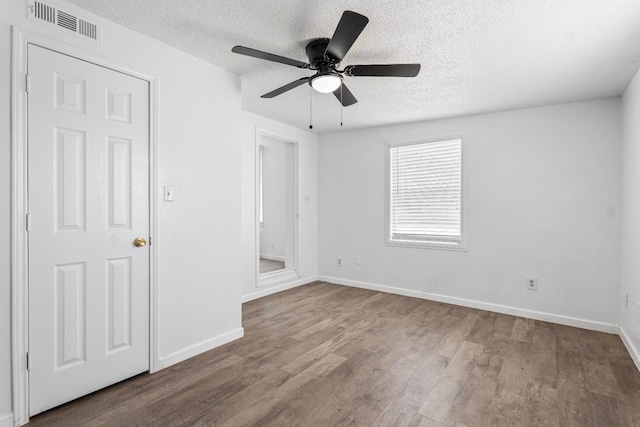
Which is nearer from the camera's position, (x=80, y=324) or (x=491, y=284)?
(x=80, y=324)

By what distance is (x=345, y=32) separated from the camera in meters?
1.87

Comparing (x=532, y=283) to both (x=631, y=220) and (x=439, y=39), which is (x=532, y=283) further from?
(x=439, y=39)

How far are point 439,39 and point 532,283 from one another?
2.98 meters

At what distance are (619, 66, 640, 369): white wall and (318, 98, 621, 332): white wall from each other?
18 centimetres

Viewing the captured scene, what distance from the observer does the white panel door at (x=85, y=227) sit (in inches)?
75.9

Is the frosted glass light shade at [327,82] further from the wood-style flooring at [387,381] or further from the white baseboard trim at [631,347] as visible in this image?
the white baseboard trim at [631,347]

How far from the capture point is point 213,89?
2871mm

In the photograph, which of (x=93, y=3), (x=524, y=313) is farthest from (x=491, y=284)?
(x=93, y=3)

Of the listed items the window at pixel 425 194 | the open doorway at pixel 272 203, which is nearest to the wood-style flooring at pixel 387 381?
the window at pixel 425 194

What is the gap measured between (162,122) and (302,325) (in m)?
2.36

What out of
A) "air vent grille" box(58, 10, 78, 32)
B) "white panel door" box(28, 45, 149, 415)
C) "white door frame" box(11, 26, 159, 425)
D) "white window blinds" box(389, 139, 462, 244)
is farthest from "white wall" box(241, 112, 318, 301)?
"white door frame" box(11, 26, 159, 425)

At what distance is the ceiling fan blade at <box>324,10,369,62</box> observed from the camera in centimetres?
172

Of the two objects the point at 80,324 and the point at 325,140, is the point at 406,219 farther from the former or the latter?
the point at 80,324

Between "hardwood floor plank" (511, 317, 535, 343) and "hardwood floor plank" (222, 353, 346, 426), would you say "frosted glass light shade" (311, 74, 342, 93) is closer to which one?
"hardwood floor plank" (222, 353, 346, 426)
